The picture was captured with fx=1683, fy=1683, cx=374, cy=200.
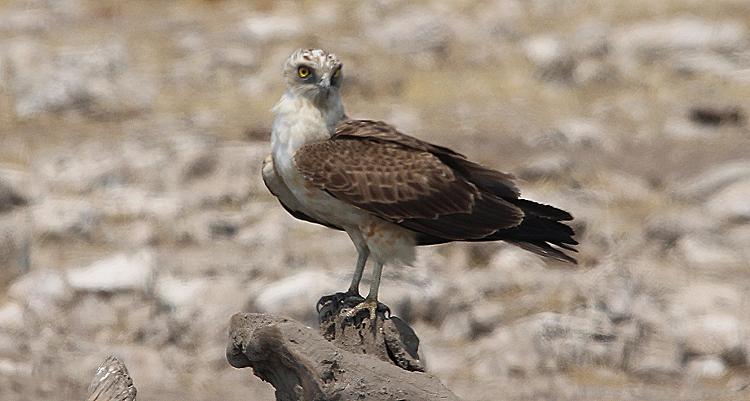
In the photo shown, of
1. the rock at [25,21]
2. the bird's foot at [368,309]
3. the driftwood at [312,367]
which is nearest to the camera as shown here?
the driftwood at [312,367]

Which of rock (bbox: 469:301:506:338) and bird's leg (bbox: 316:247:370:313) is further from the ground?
rock (bbox: 469:301:506:338)

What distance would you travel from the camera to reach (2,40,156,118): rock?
2047cm

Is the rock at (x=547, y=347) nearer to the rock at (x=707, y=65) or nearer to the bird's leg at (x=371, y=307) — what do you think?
the bird's leg at (x=371, y=307)

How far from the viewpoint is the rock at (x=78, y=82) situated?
2047 cm

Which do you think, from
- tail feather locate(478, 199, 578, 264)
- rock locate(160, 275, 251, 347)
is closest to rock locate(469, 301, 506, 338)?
rock locate(160, 275, 251, 347)

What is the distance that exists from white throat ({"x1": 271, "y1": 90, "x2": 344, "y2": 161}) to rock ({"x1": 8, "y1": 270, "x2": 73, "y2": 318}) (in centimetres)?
617

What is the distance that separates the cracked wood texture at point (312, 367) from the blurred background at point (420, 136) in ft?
16.3

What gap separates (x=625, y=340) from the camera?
538 inches

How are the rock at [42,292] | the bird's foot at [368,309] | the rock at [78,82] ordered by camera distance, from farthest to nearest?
the rock at [78,82], the rock at [42,292], the bird's foot at [368,309]

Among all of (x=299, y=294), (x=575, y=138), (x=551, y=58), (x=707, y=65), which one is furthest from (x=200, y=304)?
(x=707, y=65)

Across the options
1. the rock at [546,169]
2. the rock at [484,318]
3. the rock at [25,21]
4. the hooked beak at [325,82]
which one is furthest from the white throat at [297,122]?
the rock at [25,21]

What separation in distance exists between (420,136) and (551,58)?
10.9 ft

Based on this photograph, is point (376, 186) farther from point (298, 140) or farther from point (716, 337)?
point (716, 337)

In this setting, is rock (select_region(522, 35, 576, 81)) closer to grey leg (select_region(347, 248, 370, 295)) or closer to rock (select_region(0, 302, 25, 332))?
rock (select_region(0, 302, 25, 332))
